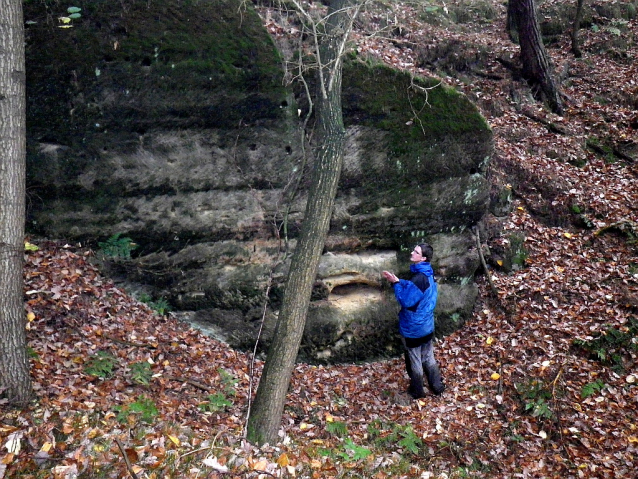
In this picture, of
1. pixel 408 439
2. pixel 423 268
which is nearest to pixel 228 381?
pixel 408 439

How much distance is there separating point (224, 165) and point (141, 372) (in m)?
3.39

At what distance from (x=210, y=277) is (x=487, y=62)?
32.9 feet

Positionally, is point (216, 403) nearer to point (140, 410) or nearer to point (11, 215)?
point (140, 410)

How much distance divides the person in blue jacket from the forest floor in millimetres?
324

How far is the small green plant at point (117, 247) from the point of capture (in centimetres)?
779

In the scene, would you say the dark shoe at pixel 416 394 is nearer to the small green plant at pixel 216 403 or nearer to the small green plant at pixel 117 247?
the small green plant at pixel 216 403

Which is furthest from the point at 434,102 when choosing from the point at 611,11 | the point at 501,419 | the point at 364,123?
the point at 611,11

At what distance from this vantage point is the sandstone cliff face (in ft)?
25.0

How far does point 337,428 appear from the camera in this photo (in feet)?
21.7

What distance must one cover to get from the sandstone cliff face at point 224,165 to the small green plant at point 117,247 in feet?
0.41

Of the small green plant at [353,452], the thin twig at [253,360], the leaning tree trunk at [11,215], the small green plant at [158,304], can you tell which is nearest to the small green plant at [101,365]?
the leaning tree trunk at [11,215]

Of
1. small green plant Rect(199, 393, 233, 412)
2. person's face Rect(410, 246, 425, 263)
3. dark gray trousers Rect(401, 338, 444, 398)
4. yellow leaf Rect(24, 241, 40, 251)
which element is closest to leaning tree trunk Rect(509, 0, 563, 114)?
person's face Rect(410, 246, 425, 263)

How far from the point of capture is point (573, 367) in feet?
24.4

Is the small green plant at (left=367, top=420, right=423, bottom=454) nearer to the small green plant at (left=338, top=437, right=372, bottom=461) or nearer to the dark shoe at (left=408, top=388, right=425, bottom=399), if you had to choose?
the small green plant at (left=338, top=437, right=372, bottom=461)
